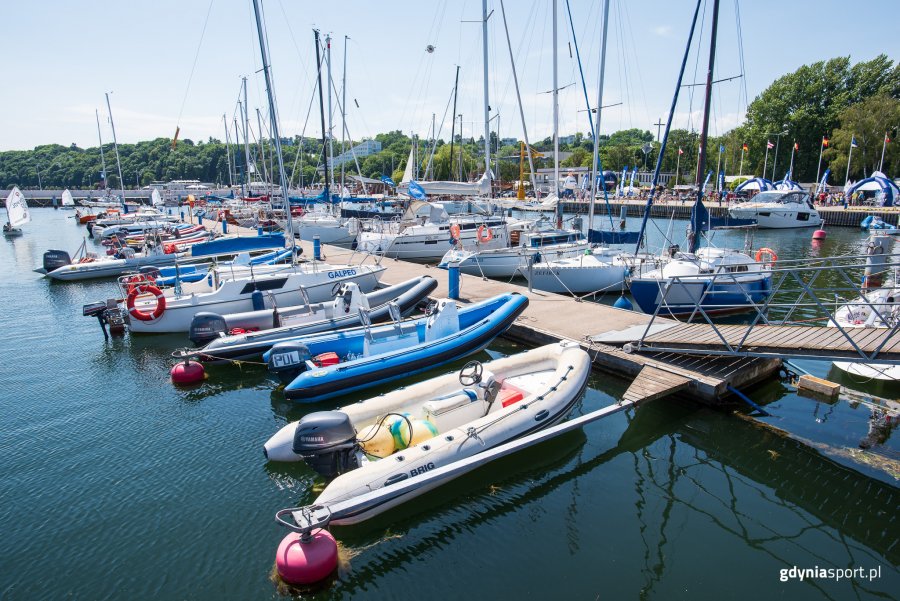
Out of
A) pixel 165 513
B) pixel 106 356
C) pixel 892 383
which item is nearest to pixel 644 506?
pixel 165 513

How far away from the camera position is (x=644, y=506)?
680 cm

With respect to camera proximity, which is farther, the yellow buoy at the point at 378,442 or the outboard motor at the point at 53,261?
the outboard motor at the point at 53,261

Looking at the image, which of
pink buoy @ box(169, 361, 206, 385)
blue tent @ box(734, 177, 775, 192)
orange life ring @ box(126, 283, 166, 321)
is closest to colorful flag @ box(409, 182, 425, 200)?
orange life ring @ box(126, 283, 166, 321)

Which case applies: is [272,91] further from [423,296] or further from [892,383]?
[892,383]

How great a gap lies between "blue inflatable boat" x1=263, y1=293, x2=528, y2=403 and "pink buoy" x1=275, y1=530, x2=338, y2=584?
4.09 m

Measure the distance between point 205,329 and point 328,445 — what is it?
23.3ft

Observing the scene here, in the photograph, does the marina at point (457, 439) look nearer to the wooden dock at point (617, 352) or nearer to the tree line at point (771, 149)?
the wooden dock at point (617, 352)

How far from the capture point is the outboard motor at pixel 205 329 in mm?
12055

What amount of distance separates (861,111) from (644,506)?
62132 millimetres

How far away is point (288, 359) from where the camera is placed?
1001 cm

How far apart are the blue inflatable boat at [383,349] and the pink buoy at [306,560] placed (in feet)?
13.4

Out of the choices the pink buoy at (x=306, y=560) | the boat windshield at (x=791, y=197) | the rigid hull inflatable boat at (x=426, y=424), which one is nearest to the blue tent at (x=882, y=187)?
the boat windshield at (x=791, y=197)

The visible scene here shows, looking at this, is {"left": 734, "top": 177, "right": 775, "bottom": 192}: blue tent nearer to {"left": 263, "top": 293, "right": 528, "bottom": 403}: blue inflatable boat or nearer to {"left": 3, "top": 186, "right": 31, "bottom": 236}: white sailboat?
{"left": 263, "top": 293, "right": 528, "bottom": 403}: blue inflatable boat

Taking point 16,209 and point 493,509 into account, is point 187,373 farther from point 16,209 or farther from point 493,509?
point 16,209
